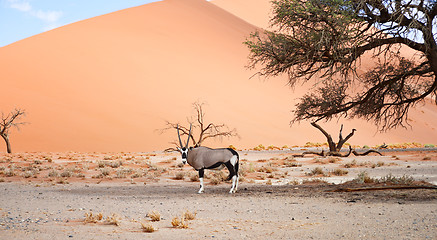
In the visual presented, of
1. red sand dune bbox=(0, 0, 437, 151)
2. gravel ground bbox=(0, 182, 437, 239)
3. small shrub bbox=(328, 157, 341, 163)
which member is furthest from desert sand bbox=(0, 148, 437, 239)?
red sand dune bbox=(0, 0, 437, 151)

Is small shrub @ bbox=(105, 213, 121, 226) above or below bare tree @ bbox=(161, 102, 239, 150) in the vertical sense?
below

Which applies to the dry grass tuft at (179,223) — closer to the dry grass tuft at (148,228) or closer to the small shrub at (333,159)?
the dry grass tuft at (148,228)

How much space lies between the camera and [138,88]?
53.9 metres

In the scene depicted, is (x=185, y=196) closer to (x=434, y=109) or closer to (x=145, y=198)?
(x=145, y=198)

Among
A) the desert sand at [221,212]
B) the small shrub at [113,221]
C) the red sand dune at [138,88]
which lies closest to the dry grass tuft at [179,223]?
the desert sand at [221,212]

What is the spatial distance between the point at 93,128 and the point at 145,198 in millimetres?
A: 35663

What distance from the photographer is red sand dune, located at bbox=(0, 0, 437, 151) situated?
45.5 meters

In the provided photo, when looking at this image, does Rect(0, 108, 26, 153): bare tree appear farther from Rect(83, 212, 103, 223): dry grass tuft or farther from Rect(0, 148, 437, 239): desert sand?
Rect(83, 212, 103, 223): dry grass tuft

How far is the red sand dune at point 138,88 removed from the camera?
45.5 metres

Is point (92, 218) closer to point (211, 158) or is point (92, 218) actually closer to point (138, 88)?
point (211, 158)

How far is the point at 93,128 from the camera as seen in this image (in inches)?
1795

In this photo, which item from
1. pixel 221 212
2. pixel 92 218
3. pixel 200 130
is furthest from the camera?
pixel 200 130

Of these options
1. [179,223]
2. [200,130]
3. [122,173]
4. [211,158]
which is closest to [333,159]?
[122,173]

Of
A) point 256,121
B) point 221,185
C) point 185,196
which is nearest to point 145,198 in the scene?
point 185,196
